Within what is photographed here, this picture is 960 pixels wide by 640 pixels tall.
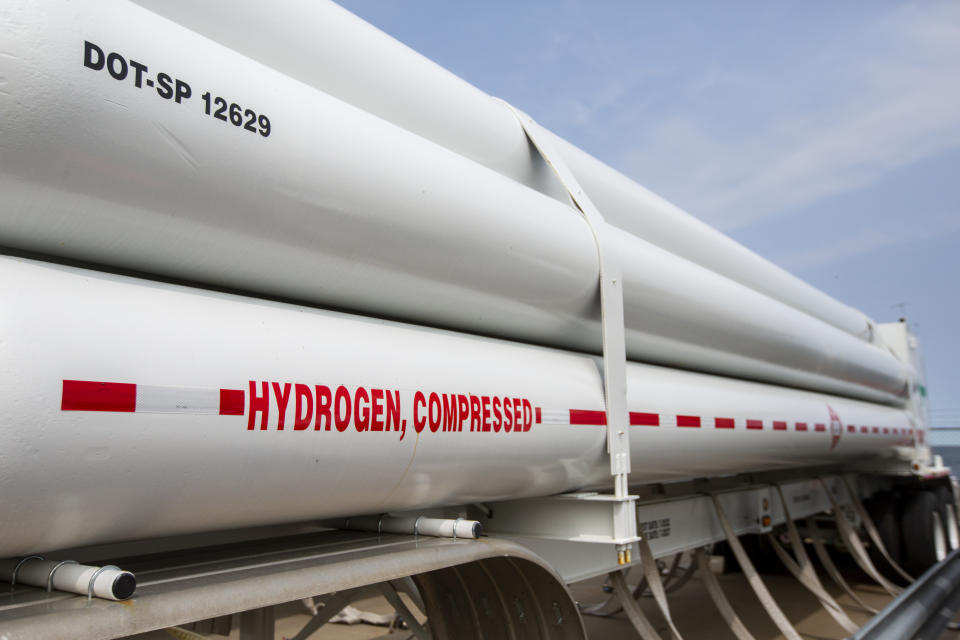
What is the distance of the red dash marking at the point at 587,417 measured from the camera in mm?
2564

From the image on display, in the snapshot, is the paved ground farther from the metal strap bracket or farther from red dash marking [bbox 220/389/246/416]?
red dash marking [bbox 220/389/246/416]

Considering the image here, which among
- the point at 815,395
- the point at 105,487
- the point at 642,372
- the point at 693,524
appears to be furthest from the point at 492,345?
the point at 815,395

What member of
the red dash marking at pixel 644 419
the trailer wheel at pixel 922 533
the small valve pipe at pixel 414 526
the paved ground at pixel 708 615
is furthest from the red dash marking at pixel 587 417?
the trailer wheel at pixel 922 533

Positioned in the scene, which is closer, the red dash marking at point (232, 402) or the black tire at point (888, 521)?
the red dash marking at point (232, 402)

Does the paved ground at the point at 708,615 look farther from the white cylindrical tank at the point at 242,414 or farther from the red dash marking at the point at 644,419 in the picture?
the white cylindrical tank at the point at 242,414

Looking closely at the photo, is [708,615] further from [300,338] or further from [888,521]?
[300,338]

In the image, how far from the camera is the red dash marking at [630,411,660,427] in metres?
2.96

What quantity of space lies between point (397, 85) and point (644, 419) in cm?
153

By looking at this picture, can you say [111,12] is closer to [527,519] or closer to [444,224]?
[444,224]

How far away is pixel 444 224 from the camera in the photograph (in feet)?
7.23

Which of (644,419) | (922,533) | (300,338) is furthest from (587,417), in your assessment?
(922,533)

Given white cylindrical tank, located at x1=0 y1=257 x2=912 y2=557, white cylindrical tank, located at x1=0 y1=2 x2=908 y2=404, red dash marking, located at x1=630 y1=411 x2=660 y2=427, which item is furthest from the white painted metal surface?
white cylindrical tank, located at x1=0 y1=2 x2=908 y2=404

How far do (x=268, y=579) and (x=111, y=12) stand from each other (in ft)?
3.71

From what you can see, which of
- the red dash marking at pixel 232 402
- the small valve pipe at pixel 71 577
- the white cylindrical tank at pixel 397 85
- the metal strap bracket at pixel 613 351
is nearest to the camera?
the small valve pipe at pixel 71 577
